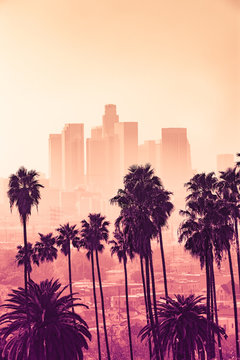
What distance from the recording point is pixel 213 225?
3622 cm

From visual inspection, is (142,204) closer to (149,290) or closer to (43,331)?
(149,290)

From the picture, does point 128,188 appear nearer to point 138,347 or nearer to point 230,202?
point 230,202

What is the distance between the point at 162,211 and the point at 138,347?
5698cm

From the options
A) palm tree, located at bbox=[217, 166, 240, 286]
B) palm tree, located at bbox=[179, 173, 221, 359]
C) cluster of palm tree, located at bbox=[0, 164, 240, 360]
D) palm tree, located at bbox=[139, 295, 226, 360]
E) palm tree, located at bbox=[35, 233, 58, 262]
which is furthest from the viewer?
palm tree, located at bbox=[35, 233, 58, 262]

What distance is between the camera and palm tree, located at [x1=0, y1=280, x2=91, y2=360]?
103 feet

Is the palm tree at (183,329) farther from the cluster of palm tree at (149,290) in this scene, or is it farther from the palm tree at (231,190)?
the palm tree at (231,190)

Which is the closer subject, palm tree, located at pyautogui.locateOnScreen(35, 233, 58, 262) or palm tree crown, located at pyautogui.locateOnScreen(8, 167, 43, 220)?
palm tree crown, located at pyautogui.locateOnScreen(8, 167, 43, 220)

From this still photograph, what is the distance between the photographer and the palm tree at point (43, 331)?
31266mm

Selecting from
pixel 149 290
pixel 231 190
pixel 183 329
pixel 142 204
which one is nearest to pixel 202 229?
pixel 142 204

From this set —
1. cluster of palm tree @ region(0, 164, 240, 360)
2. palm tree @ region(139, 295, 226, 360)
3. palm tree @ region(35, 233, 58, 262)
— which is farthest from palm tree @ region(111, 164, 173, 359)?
palm tree @ region(35, 233, 58, 262)

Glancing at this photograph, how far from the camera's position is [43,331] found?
31.8 metres

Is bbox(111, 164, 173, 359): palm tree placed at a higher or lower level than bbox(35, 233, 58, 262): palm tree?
higher

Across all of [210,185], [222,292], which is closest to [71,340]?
[210,185]

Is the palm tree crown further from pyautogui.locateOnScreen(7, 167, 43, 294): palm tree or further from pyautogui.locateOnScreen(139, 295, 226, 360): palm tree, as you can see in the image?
pyautogui.locateOnScreen(139, 295, 226, 360): palm tree
